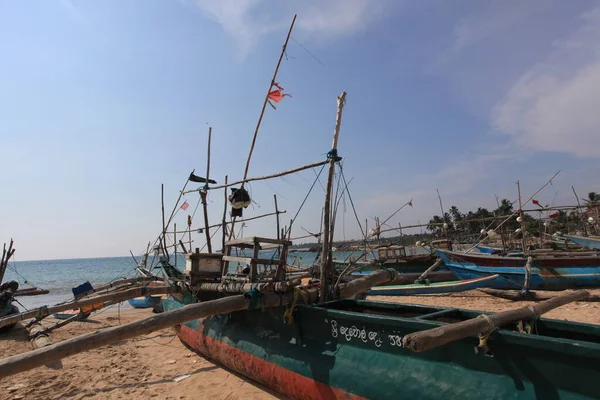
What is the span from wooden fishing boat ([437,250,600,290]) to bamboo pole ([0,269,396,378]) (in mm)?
10464

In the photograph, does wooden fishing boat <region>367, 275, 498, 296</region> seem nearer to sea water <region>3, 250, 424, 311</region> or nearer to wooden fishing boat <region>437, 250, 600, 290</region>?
wooden fishing boat <region>437, 250, 600, 290</region>

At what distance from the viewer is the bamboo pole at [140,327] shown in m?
4.26

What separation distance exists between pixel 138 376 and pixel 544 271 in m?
14.7

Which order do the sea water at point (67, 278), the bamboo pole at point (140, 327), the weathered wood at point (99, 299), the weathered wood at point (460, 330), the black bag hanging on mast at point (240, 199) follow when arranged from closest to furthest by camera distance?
1. the weathered wood at point (460, 330)
2. the bamboo pole at point (140, 327)
3. the weathered wood at point (99, 299)
4. the black bag hanging on mast at point (240, 199)
5. the sea water at point (67, 278)

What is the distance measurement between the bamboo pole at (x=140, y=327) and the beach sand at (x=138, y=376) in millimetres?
Result: 1572

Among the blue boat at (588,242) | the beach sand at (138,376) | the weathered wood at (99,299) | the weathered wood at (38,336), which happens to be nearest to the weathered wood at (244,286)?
the weathered wood at (99,299)

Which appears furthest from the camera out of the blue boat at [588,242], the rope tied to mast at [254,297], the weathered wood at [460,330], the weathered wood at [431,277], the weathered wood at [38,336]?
the blue boat at [588,242]

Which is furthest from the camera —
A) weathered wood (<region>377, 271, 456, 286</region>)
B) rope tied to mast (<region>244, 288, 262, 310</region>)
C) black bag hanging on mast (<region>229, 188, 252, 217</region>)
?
weathered wood (<region>377, 271, 456, 286</region>)

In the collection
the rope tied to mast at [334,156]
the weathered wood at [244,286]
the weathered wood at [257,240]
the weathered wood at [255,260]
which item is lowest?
the weathered wood at [244,286]

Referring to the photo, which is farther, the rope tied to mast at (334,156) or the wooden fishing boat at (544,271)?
the wooden fishing boat at (544,271)

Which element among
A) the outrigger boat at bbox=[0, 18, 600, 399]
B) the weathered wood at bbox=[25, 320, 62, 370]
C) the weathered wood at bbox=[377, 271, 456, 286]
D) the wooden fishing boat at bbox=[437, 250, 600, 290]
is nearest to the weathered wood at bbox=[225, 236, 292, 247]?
the outrigger boat at bbox=[0, 18, 600, 399]

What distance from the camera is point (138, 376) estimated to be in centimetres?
714

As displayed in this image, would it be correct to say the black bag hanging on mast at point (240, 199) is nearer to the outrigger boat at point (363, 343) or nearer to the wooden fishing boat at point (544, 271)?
the outrigger boat at point (363, 343)

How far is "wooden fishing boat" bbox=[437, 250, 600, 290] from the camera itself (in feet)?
44.9
